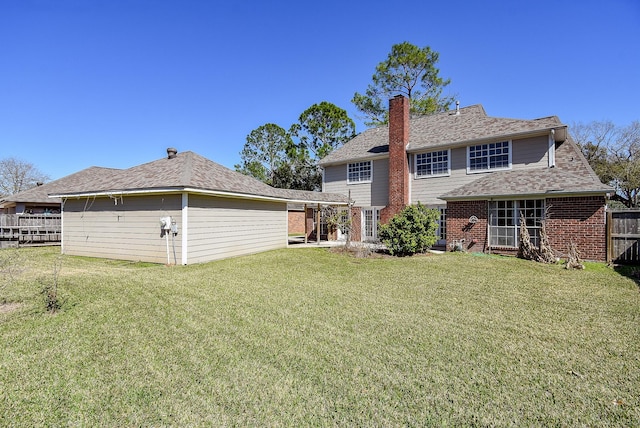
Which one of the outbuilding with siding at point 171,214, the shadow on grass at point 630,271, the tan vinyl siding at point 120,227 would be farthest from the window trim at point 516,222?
the tan vinyl siding at point 120,227

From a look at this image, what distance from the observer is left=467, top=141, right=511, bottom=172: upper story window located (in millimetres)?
13969

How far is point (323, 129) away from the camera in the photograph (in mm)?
33656

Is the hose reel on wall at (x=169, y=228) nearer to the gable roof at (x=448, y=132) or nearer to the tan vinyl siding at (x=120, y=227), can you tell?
the tan vinyl siding at (x=120, y=227)

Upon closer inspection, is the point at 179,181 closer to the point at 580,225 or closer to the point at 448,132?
the point at 448,132

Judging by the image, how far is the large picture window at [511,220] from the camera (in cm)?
1200

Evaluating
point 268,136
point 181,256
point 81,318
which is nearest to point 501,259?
point 181,256

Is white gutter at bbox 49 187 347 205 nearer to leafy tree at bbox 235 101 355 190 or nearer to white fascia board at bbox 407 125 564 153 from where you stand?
white fascia board at bbox 407 125 564 153

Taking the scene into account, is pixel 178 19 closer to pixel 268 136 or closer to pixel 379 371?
pixel 379 371

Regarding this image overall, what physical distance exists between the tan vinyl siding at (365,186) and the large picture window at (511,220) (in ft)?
18.9

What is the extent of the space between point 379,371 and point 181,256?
8399mm

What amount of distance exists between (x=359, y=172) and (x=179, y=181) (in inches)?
447

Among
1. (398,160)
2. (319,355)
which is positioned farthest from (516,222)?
(319,355)

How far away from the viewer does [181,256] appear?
32.7 ft

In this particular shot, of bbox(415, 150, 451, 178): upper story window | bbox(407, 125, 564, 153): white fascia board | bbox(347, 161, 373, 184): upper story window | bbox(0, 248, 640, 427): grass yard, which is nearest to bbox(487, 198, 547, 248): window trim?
bbox(407, 125, 564, 153): white fascia board
